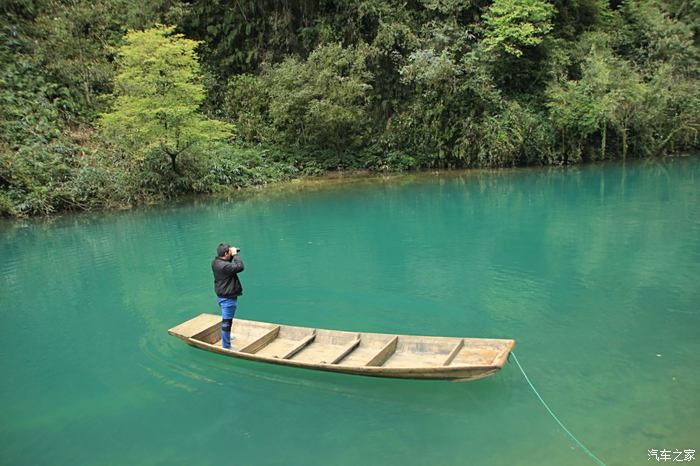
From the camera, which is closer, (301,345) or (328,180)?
(301,345)

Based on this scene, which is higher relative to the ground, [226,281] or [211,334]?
[226,281]

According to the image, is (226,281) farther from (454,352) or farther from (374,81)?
(374,81)

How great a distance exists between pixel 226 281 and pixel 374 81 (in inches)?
903

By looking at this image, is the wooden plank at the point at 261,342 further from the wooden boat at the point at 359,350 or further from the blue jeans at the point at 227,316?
the blue jeans at the point at 227,316

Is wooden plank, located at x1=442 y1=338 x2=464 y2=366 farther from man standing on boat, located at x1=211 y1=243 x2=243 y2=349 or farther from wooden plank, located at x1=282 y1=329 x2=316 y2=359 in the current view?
man standing on boat, located at x1=211 y1=243 x2=243 y2=349

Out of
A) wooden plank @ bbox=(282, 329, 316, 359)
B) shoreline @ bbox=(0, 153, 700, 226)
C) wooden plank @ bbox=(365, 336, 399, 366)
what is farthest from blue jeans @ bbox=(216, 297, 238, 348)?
shoreline @ bbox=(0, 153, 700, 226)

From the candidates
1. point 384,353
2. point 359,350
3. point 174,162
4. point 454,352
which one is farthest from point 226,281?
point 174,162

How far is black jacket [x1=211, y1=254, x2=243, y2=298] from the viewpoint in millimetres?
7121

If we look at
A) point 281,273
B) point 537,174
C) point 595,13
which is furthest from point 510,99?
point 281,273

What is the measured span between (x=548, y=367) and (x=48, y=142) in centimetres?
2128

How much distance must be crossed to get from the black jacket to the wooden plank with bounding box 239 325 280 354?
0.72 metres

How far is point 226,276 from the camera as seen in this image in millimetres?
7227

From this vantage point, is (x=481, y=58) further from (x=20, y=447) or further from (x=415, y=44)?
(x=20, y=447)

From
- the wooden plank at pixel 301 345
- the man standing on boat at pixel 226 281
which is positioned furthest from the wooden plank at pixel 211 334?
the wooden plank at pixel 301 345
